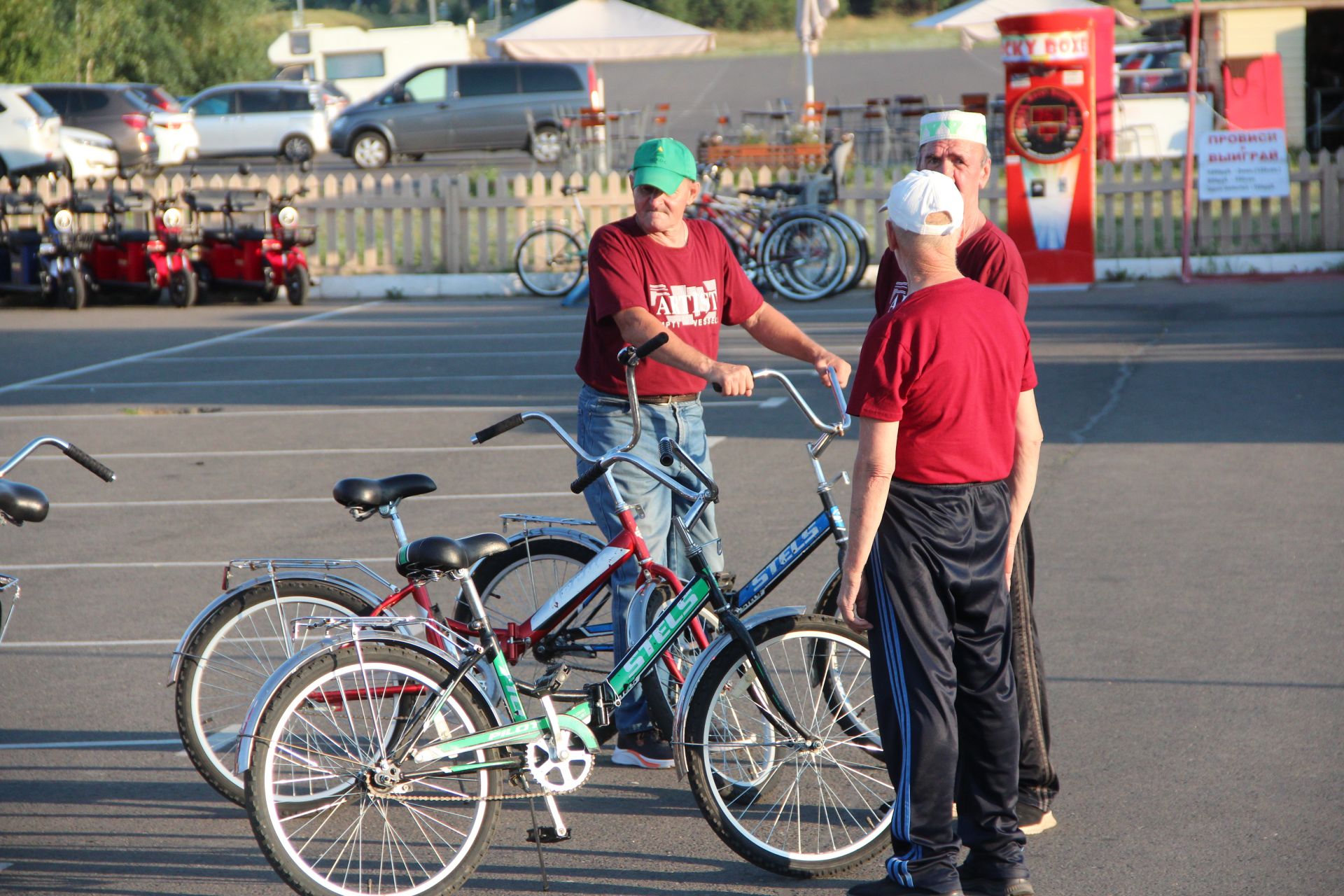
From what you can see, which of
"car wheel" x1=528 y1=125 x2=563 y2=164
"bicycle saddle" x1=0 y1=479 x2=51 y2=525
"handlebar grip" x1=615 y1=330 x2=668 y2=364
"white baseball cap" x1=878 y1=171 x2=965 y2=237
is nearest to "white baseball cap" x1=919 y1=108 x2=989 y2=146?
"white baseball cap" x1=878 y1=171 x2=965 y2=237

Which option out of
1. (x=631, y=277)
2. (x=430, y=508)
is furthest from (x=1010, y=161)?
(x=631, y=277)

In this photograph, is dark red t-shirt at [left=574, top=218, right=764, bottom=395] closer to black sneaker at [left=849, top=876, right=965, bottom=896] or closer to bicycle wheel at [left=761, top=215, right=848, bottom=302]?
black sneaker at [left=849, top=876, right=965, bottom=896]

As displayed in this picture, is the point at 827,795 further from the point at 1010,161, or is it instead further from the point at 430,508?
the point at 1010,161

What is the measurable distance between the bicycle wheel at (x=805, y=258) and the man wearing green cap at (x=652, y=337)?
1131 cm

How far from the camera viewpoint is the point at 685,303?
4.75m

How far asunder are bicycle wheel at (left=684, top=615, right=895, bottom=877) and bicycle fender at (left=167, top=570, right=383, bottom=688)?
46.7 inches

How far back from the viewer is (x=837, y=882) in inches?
158

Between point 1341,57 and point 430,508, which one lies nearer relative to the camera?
point 430,508

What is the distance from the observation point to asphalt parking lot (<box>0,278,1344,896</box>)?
4.18 m

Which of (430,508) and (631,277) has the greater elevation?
(631,277)

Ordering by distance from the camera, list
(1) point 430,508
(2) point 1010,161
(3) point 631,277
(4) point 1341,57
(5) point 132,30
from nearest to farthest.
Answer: (3) point 631,277, (1) point 430,508, (2) point 1010,161, (4) point 1341,57, (5) point 132,30

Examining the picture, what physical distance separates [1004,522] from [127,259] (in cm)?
1588

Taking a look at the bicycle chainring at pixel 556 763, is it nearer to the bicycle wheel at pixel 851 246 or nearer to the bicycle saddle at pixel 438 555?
the bicycle saddle at pixel 438 555

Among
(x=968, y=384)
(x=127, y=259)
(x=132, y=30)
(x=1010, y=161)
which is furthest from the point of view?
(x=132, y=30)
